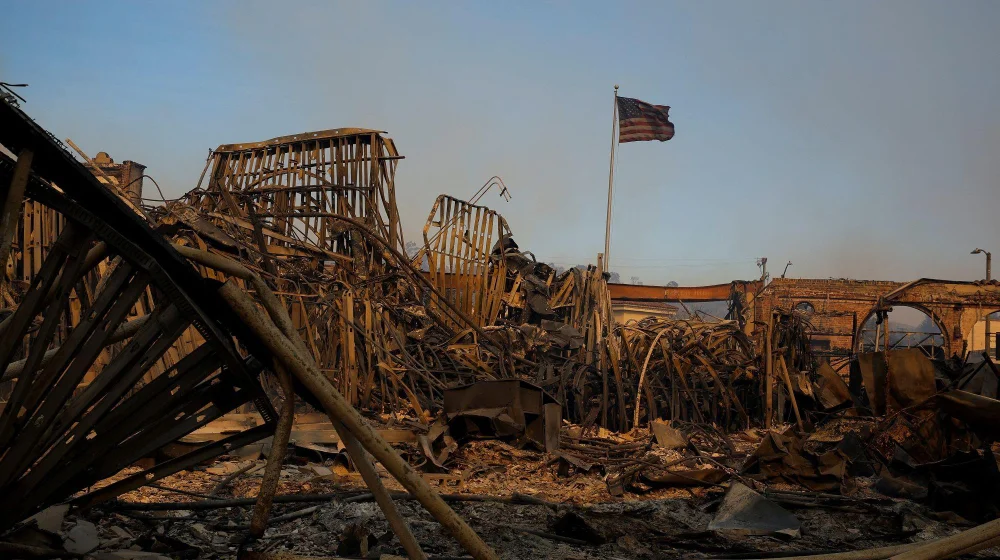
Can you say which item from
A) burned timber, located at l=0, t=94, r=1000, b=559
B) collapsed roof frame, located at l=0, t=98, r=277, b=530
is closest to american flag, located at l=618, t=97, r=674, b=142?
burned timber, located at l=0, t=94, r=1000, b=559

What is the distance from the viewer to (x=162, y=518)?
520 centimetres

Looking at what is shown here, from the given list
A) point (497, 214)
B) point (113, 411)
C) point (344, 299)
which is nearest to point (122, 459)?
point (113, 411)

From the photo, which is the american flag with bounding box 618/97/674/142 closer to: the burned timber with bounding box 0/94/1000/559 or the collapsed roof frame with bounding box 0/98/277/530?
the burned timber with bounding box 0/94/1000/559

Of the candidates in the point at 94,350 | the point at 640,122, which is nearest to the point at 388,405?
the point at 94,350

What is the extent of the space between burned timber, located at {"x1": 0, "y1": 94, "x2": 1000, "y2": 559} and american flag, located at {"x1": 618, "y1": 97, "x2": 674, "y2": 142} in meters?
11.8

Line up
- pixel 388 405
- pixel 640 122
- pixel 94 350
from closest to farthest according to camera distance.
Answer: pixel 94 350, pixel 388 405, pixel 640 122

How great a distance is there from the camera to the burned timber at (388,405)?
333cm

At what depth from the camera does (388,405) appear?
1100cm

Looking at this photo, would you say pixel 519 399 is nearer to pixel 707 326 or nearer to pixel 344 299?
pixel 344 299

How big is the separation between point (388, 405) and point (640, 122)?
20.0 meters

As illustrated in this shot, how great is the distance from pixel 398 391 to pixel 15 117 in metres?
8.80

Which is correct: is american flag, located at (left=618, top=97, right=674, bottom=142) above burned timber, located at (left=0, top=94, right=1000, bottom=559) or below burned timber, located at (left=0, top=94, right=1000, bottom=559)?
above

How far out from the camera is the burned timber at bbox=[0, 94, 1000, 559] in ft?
10.9

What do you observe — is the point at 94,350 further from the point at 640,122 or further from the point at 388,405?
the point at 640,122
